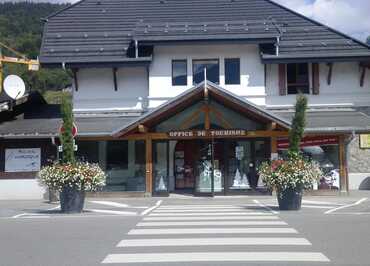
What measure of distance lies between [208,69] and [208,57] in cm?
51

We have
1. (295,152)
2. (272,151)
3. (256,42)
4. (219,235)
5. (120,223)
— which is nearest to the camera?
(219,235)

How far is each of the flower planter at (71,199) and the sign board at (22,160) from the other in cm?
845

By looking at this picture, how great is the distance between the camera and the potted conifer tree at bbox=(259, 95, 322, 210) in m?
18.0

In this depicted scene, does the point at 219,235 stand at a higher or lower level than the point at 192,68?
lower

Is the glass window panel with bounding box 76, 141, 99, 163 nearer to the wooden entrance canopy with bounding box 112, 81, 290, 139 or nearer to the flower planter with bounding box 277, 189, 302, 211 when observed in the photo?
the wooden entrance canopy with bounding box 112, 81, 290, 139

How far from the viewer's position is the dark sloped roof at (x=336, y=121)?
2478 cm

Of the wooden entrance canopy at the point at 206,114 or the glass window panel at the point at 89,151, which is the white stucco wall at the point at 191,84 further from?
the glass window panel at the point at 89,151

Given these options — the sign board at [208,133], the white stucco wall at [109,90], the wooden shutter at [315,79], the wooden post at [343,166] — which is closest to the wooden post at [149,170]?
the sign board at [208,133]

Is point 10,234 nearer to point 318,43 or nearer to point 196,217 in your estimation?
point 196,217

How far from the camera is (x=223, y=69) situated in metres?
28.0

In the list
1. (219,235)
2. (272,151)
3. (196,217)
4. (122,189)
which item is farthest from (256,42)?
(219,235)

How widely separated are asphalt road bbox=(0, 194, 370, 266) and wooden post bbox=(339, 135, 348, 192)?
6063 millimetres

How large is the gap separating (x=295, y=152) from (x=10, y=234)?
350 inches

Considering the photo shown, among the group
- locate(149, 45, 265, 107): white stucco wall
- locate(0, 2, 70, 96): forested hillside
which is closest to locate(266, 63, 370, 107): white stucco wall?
locate(149, 45, 265, 107): white stucco wall
